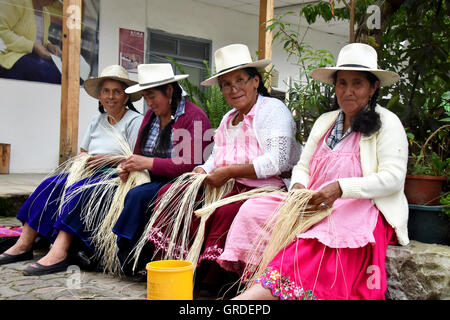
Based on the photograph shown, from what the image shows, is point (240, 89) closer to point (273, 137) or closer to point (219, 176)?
point (273, 137)

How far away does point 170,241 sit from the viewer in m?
2.69

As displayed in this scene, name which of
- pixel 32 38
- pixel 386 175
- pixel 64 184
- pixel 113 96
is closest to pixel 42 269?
pixel 64 184

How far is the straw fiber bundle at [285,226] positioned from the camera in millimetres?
2225

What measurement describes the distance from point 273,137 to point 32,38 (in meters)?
5.06

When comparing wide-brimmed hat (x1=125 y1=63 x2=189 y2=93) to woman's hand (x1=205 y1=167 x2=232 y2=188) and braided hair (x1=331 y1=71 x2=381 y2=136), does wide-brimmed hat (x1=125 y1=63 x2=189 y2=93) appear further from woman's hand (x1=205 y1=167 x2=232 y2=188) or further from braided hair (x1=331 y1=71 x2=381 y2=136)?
braided hair (x1=331 y1=71 x2=381 y2=136)

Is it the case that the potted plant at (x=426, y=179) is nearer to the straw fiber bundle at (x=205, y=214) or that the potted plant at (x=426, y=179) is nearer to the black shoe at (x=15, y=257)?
the straw fiber bundle at (x=205, y=214)

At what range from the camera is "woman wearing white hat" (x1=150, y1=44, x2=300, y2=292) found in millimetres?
2643

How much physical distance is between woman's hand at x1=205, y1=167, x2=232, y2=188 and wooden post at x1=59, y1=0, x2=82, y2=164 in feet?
7.52

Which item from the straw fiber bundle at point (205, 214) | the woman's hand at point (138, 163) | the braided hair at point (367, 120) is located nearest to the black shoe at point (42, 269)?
the woman's hand at point (138, 163)

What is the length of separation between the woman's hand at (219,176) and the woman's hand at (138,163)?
0.53 meters

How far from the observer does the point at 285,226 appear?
7.31 feet

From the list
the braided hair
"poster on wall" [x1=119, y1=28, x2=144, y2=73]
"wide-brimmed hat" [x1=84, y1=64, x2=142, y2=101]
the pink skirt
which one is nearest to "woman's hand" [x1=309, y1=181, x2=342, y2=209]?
the pink skirt

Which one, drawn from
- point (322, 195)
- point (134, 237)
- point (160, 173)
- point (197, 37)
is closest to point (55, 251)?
point (134, 237)
